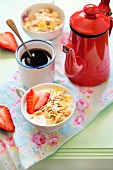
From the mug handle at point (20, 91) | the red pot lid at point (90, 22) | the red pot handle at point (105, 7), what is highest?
the red pot lid at point (90, 22)

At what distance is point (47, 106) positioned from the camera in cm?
88

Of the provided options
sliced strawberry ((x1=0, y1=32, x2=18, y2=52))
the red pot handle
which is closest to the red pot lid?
the red pot handle

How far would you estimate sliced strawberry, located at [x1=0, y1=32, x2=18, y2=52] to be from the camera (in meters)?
1.08

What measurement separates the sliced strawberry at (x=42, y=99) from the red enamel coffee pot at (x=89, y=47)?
89mm

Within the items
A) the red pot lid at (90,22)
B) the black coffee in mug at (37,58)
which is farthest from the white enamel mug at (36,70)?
the red pot lid at (90,22)

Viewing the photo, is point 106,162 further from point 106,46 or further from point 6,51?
point 6,51

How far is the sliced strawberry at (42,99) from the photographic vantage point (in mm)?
881

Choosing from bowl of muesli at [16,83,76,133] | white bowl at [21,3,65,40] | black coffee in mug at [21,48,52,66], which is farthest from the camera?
white bowl at [21,3,65,40]

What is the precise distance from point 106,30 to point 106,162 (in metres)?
0.32

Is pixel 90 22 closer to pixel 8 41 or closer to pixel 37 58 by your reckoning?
pixel 37 58

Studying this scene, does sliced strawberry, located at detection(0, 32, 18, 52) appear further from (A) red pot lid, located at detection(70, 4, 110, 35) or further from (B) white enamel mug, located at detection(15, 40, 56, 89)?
(A) red pot lid, located at detection(70, 4, 110, 35)

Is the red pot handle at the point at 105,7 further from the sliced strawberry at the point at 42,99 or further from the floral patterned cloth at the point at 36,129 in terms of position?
the sliced strawberry at the point at 42,99

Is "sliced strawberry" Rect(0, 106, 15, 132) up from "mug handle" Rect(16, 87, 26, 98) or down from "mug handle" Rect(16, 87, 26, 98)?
down

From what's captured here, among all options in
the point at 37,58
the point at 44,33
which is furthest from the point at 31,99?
the point at 44,33
